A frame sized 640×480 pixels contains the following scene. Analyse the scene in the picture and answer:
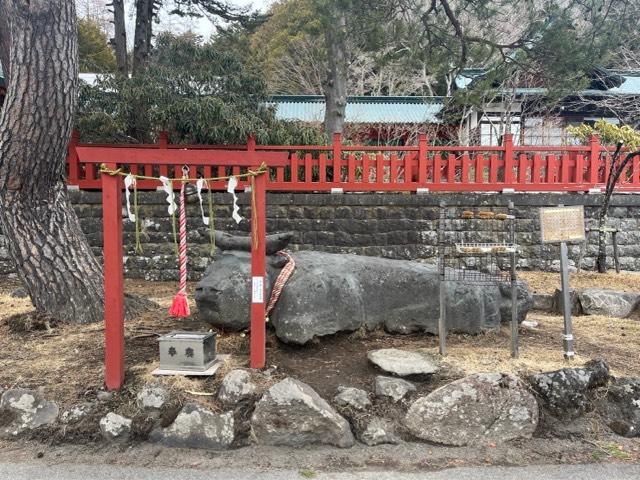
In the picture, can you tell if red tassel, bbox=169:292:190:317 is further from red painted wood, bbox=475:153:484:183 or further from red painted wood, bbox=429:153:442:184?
red painted wood, bbox=475:153:484:183

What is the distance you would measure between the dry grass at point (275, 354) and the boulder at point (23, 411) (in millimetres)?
98

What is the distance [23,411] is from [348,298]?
2571mm

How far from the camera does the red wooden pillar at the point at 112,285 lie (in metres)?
3.74

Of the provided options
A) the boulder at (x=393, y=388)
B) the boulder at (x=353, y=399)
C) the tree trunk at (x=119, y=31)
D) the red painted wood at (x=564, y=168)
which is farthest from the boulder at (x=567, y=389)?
the tree trunk at (x=119, y=31)

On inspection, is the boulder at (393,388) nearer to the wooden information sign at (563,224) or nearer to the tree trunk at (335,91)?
the wooden information sign at (563,224)

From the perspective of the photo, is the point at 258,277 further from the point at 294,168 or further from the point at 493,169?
the point at 493,169

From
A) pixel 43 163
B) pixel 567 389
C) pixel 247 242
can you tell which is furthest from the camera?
pixel 43 163

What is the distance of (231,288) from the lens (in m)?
4.32

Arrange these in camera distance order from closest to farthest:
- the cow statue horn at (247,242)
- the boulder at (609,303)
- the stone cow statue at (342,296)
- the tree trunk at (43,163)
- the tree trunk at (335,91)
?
1. the stone cow statue at (342,296)
2. the cow statue horn at (247,242)
3. the tree trunk at (43,163)
4. the boulder at (609,303)
5. the tree trunk at (335,91)

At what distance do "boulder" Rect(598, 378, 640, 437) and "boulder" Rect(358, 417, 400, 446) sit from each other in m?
1.56

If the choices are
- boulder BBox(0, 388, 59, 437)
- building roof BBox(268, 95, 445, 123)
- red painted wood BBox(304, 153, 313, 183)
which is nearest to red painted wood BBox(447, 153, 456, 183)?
red painted wood BBox(304, 153, 313, 183)

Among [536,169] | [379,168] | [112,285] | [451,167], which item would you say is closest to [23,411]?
[112,285]

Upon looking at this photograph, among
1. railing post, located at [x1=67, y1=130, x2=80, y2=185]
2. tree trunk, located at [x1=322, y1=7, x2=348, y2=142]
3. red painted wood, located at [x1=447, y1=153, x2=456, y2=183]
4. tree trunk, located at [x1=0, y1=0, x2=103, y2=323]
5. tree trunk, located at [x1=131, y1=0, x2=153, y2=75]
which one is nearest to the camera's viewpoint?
tree trunk, located at [x1=0, y1=0, x2=103, y2=323]

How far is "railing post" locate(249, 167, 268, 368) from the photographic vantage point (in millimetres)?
3879
